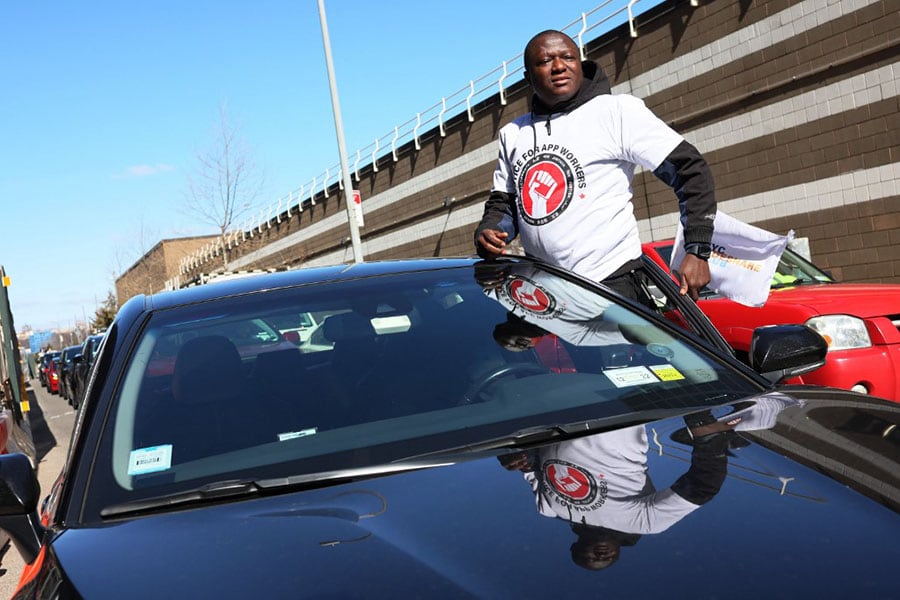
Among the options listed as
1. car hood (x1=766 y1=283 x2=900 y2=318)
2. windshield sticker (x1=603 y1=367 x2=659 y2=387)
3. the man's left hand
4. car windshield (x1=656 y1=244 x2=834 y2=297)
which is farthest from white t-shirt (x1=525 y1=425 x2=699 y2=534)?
car windshield (x1=656 y1=244 x2=834 y2=297)

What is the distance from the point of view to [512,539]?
154 centimetres

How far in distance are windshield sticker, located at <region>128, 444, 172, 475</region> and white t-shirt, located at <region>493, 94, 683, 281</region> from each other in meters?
2.00

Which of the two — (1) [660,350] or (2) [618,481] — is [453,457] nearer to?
(2) [618,481]

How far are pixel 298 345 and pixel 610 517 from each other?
152cm

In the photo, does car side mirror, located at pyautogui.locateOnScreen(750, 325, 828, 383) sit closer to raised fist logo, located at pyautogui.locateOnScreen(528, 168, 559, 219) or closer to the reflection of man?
the reflection of man

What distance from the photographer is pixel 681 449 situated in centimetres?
194

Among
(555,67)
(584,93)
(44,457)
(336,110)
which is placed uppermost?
(336,110)

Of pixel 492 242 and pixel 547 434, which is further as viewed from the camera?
pixel 492 242

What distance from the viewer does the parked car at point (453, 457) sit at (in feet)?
4.77

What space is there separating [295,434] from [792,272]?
18.2 ft

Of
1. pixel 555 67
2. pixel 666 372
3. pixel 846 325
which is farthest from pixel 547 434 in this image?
pixel 846 325

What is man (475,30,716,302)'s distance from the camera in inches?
147

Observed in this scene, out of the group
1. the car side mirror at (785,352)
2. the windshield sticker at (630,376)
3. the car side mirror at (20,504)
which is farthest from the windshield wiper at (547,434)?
the car side mirror at (20,504)

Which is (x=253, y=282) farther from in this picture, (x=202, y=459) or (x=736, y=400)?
(x=736, y=400)
